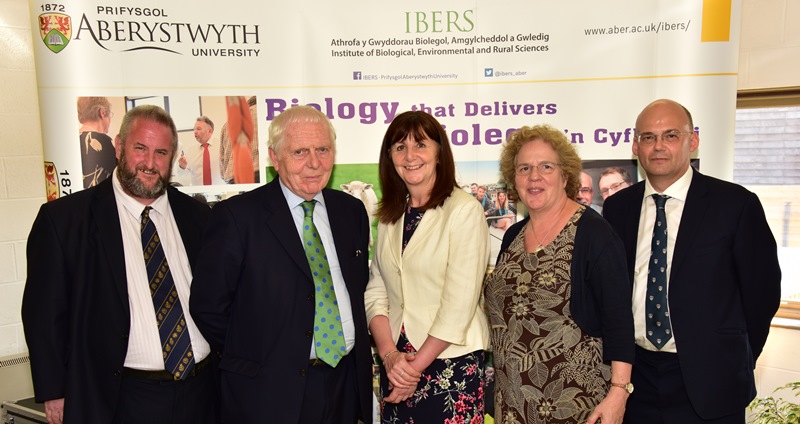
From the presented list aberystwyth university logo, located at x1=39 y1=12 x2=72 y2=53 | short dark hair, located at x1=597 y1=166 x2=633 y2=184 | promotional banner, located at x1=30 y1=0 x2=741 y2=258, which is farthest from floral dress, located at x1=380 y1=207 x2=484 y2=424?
aberystwyth university logo, located at x1=39 y1=12 x2=72 y2=53

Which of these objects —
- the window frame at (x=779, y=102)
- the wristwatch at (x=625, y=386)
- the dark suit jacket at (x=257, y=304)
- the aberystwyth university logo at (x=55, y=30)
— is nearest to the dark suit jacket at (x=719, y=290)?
the wristwatch at (x=625, y=386)

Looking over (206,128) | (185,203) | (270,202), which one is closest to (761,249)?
(270,202)

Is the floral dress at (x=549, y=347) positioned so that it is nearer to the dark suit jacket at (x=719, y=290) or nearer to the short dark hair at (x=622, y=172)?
the dark suit jacket at (x=719, y=290)

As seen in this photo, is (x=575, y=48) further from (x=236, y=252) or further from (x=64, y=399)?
(x=64, y=399)

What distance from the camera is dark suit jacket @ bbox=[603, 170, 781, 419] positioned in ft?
7.38

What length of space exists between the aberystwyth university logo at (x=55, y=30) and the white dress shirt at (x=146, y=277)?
→ 1092 millimetres

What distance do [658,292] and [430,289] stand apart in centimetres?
88

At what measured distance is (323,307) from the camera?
2205mm

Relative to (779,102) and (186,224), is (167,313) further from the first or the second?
(779,102)

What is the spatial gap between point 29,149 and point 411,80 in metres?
2.41

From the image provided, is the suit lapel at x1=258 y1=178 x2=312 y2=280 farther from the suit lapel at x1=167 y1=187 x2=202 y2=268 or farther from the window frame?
the window frame

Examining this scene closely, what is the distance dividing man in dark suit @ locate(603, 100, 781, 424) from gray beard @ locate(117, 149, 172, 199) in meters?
1.93

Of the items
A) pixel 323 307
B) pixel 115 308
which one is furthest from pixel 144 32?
pixel 323 307

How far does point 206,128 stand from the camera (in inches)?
128
